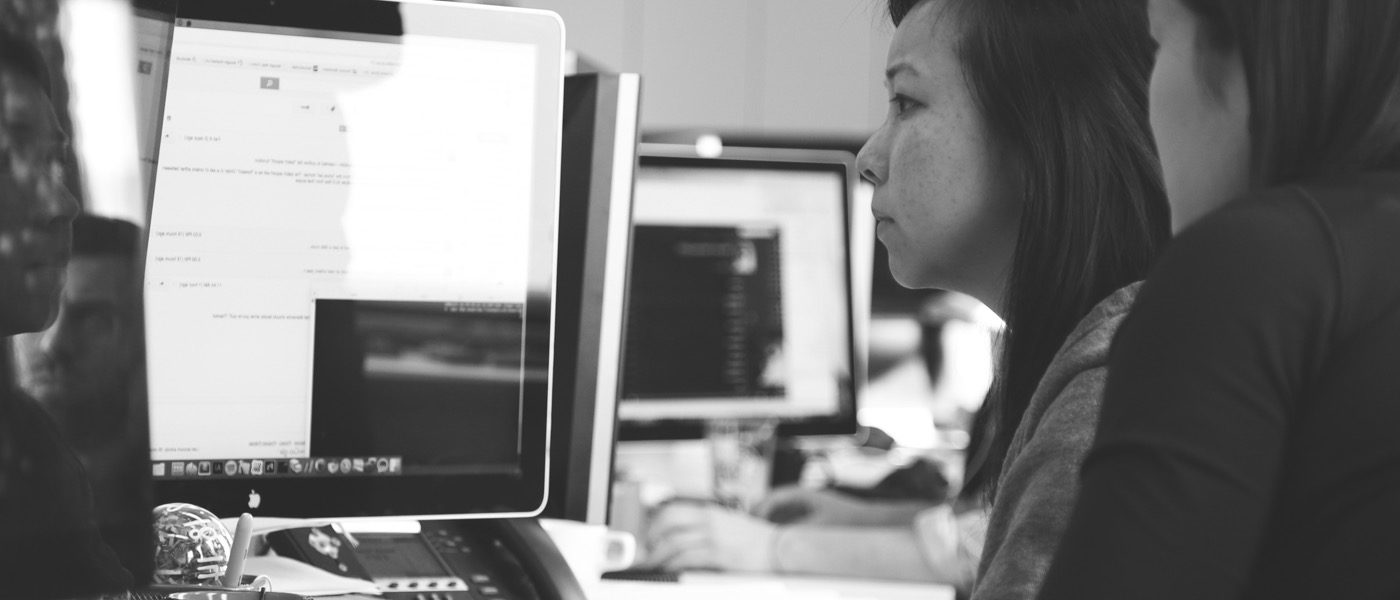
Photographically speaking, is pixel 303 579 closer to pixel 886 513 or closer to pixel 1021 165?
pixel 1021 165

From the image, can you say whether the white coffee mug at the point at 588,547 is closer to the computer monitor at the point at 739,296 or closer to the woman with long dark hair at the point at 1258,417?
the woman with long dark hair at the point at 1258,417

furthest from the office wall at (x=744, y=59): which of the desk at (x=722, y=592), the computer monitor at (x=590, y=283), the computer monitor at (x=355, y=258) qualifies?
the computer monitor at (x=355, y=258)

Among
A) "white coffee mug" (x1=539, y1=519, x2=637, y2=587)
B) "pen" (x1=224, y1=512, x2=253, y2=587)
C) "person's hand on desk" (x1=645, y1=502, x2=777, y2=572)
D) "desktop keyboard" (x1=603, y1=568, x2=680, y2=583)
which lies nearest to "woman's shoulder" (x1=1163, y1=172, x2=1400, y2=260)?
"pen" (x1=224, y1=512, x2=253, y2=587)

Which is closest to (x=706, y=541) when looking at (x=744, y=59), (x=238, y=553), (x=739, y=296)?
(x=739, y=296)

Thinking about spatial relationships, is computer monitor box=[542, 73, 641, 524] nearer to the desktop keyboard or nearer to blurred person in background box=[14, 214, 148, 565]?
the desktop keyboard

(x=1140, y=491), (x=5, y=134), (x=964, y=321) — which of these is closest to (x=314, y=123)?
(x=5, y=134)

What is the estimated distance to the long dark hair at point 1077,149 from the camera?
0.84 meters

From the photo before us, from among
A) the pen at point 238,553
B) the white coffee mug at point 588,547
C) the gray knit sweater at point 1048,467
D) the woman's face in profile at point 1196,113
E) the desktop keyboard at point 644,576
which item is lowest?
the desktop keyboard at point 644,576

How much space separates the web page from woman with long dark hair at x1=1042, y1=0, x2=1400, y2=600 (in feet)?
1.86

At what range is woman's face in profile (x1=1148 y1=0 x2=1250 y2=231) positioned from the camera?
0.52 metres

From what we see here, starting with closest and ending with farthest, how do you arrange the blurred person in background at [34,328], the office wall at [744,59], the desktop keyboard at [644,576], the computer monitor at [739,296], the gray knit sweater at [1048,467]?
the blurred person in background at [34,328], the gray knit sweater at [1048,467], the desktop keyboard at [644,576], the computer monitor at [739,296], the office wall at [744,59]

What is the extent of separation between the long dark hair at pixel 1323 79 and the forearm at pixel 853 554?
1.26m

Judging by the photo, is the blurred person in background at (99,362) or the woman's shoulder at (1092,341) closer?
the blurred person in background at (99,362)

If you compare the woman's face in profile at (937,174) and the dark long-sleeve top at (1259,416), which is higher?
the woman's face in profile at (937,174)
